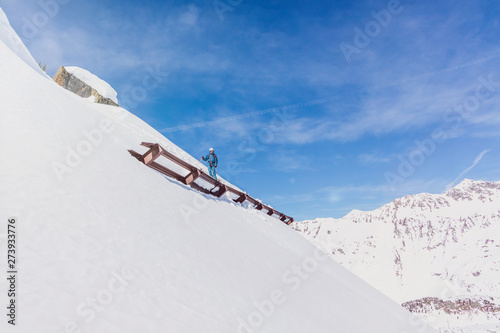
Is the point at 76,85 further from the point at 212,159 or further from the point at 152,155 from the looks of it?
the point at 152,155

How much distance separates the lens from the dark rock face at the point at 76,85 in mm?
31067

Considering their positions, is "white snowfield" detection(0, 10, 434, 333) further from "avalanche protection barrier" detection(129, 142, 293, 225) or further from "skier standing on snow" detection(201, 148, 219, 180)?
"skier standing on snow" detection(201, 148, 219, 180)

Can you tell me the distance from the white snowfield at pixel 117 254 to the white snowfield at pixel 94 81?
91.4ft

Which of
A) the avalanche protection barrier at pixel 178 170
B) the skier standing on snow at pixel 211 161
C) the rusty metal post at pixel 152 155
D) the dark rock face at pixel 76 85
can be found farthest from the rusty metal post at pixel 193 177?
the dark rock face at pixel 76 85

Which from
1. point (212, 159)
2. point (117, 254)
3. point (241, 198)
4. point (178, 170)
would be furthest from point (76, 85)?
point (117, 254)

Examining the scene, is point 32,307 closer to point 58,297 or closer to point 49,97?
point 58,297


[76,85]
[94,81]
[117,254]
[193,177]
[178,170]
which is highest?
[94,81]

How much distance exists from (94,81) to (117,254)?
36929 mm

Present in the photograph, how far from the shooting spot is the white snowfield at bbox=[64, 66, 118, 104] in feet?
108

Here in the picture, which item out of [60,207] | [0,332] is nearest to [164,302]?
[0,332]

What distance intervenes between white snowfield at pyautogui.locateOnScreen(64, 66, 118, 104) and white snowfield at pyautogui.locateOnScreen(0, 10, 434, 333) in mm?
27873

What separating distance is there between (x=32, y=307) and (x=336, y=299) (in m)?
6.55

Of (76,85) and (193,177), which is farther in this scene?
(76,85)

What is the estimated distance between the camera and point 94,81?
34.3 metres
